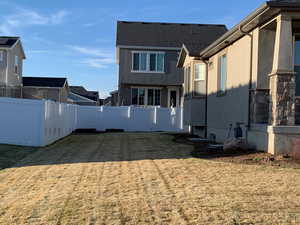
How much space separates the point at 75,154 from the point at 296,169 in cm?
642

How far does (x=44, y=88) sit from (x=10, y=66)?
6915 millimetres

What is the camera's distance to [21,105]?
13.5 m

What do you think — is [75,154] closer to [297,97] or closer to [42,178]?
[42,178]

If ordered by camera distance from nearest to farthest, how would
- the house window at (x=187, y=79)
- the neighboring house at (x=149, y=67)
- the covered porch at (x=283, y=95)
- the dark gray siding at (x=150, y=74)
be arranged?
1. the covered porch at (x=283, y=95)
2. the house window at (x=187, y=79)
3. the dark gray siding at (x=150, y=74)
4. the neighboring house at (x=149, y=67)

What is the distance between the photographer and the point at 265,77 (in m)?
11.1

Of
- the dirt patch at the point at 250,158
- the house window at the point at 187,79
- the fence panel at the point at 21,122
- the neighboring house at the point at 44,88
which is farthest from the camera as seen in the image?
the neighboring house at the point at 44,88

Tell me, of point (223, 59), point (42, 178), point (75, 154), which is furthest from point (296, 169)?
point (223, 59)

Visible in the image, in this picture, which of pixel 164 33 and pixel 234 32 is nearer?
pixel 234 32

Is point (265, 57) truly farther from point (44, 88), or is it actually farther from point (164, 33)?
point (44, 88)

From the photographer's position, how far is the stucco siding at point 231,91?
12.2 metres

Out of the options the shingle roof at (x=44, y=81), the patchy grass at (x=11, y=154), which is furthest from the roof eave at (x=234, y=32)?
the shingle roof at (x=44, y=81)

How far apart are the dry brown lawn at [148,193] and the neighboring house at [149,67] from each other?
69.5 ft

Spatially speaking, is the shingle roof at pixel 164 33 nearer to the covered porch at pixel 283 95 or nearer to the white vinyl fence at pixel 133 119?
the white vinyl fence at pixel 133 119

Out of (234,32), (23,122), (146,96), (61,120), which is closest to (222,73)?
(234,32)
